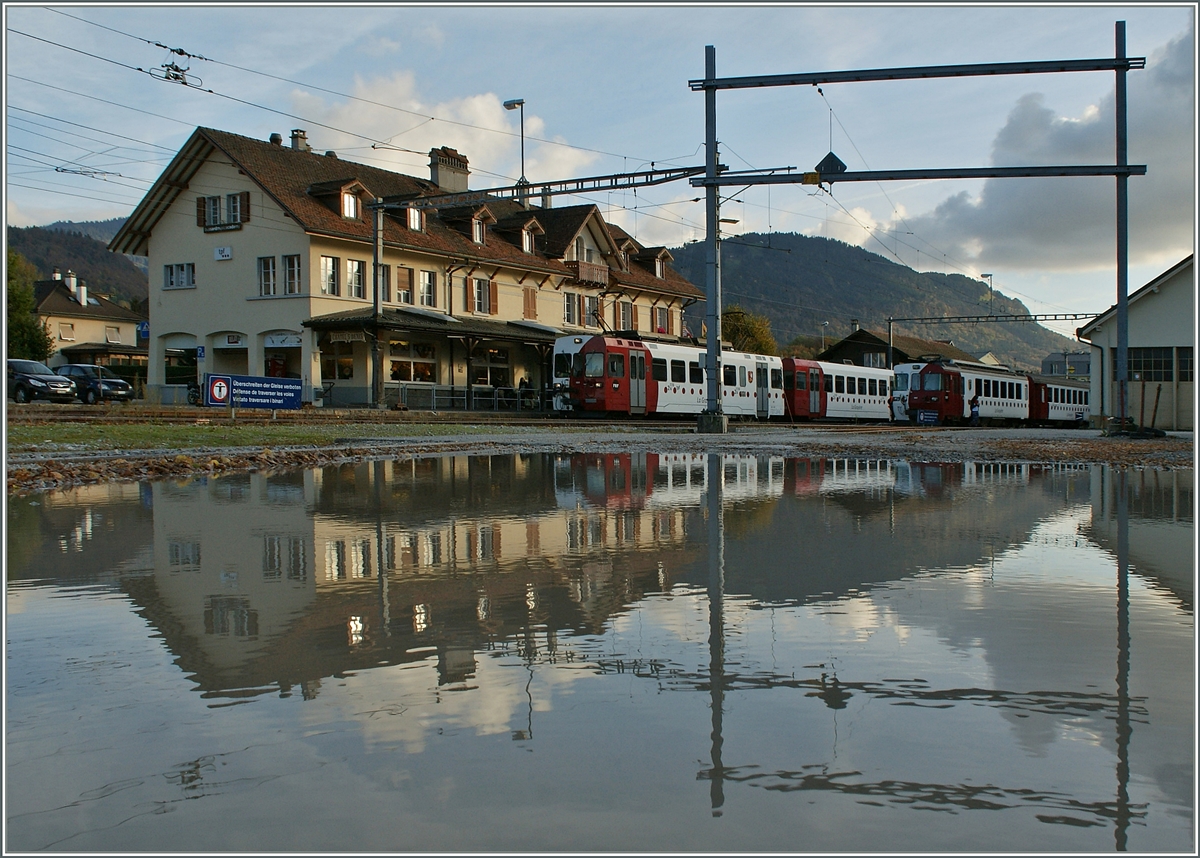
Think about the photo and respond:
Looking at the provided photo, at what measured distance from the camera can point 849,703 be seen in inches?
123

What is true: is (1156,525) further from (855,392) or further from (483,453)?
(855,392)

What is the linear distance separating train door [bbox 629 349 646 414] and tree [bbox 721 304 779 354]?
4935 cm

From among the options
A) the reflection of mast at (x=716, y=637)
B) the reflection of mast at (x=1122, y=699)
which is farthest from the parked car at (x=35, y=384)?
the reflection of mast at (x=1122, y=699)

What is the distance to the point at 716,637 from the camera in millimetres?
3967

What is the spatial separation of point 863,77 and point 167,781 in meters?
22.2

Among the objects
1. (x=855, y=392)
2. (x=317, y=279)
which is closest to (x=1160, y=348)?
(x=855, y=392)

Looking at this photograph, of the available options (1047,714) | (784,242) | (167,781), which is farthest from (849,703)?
(784,242)

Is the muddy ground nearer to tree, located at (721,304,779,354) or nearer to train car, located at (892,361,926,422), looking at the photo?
train car, located at (892,361,926,422)

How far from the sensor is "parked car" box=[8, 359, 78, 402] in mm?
35375

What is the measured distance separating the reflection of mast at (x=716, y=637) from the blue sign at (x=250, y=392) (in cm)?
2152

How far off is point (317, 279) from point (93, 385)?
10.2 m

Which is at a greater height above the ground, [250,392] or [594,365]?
[594,365]

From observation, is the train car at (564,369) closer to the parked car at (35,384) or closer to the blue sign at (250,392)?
the blue sign at (250,392)

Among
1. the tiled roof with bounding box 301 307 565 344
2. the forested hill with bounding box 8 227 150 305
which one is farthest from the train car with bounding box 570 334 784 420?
the forested hill with bounding box 8 227 150 305
